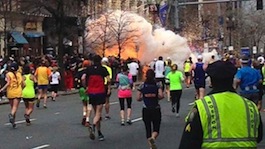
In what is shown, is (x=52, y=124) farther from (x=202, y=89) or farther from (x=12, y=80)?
(x=202, y=89)

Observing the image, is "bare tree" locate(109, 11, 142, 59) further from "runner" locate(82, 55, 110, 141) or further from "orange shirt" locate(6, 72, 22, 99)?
"runner" locate(82, 55, 110, 141)

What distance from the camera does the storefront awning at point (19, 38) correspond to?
43.1 metres

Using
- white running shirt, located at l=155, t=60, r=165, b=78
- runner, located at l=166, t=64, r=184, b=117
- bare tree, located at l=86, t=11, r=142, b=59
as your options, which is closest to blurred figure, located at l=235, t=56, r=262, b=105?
runner, located at l=166, t=64, r=184, b=117

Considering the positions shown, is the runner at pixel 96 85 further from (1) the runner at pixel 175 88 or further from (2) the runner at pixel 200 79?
(2) the runner at pixel 200 79

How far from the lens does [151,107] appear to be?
1248 centimetres

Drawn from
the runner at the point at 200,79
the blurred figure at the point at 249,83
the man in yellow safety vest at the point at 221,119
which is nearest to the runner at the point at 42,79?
the runner at the point at 200,79

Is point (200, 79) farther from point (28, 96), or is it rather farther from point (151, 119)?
point (151, 119)

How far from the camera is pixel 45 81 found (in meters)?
24.1

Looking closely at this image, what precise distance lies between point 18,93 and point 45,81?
23.8 feet

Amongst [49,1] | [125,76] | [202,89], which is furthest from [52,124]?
[49,1]

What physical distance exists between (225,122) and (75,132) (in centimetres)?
1090

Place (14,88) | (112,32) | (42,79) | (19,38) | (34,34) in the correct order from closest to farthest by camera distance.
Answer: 1. (14,88)
2. (42,79)
3. (19,38)
4. (112,32)
5. (34,34)

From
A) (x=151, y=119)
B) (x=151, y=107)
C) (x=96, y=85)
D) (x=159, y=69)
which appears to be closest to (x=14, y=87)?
(x=96, y=85)

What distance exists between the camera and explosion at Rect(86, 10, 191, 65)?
43.9 metres
